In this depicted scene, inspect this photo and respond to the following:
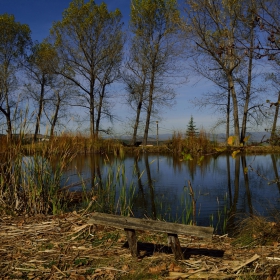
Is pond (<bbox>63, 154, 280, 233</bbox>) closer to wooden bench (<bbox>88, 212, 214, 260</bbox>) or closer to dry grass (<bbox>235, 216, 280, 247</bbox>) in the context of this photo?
dry grass (<bbox>235, 216, 280, 247</bbox>)

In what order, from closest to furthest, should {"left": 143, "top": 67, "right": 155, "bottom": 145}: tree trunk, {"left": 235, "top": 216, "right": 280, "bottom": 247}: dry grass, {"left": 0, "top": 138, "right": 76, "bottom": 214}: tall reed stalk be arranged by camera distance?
{"left": 235, "top": 216, "right": 280, "bottom": 247}: dry grass → {"left": 0, "top": 138, "right": 76, "bottom": 214}: tall reed stalk → {"left": 143, "top": 67, "right": 155, "bottom": 145}: tree trunk

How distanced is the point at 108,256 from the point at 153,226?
60 centimetres

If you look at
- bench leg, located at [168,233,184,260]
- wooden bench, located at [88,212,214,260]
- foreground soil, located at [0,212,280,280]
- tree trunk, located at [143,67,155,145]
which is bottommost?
foreground soil, located at [0,212,280,280]

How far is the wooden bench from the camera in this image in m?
2.97

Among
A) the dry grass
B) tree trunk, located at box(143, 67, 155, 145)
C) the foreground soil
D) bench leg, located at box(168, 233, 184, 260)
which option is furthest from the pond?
tree trunk, located at box(143, 67, 155, 145)

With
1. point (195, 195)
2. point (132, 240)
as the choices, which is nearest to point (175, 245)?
point (132, 240)

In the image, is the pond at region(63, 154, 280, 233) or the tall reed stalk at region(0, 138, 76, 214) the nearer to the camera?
the tall reed stalk at region(0, 138, 76, 214)

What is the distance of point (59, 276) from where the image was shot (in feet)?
9.61

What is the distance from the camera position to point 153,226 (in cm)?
306

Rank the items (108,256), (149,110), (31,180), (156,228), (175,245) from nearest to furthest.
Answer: (156,228) → (175,245) → (108,256) → (31,180) → (149,110)

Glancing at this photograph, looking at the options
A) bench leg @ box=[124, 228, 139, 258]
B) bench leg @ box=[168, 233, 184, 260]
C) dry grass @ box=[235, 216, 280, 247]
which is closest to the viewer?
bench leg @ box=[168, 233, 184, 260]

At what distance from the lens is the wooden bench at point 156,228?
2.97 m

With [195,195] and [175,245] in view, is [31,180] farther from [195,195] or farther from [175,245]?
[195,195]

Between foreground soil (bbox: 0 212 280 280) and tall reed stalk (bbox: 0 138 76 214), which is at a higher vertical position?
tall reed stalk (bbox: 0 138 76 214)
